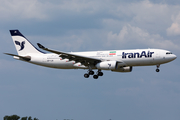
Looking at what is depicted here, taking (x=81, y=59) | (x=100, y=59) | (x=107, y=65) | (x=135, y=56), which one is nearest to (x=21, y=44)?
(x=81, y=59)

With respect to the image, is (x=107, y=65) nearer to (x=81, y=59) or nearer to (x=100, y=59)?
(x=100, y=59)

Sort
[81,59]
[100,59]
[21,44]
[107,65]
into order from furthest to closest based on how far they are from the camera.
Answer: [21,44] < [100,59] < [81,59] < [107,65]

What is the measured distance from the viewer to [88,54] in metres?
61.5

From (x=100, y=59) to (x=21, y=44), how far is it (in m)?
18.3

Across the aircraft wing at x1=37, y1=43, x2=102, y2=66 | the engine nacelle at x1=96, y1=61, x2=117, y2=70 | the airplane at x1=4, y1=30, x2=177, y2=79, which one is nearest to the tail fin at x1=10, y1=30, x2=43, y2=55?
the airplane at x1=4, y1=30, x2=177, y2=79

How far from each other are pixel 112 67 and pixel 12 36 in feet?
77.9

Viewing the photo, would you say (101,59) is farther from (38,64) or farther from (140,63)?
(38,64)

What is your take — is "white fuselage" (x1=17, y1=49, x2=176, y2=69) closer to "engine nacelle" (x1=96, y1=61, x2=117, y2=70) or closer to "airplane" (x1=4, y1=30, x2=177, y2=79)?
"airplane" (x1=4, y1=30, x2=177, y2=79)

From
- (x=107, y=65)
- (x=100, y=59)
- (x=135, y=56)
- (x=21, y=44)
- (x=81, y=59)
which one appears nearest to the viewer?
(x=135, y=56)

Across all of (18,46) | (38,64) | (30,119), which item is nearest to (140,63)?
(38,64)

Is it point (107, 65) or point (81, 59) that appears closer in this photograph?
point (107, 65)

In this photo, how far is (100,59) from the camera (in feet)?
197

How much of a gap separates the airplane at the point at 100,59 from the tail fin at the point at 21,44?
736 mm

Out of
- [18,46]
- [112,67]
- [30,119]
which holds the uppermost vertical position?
[18,46]
